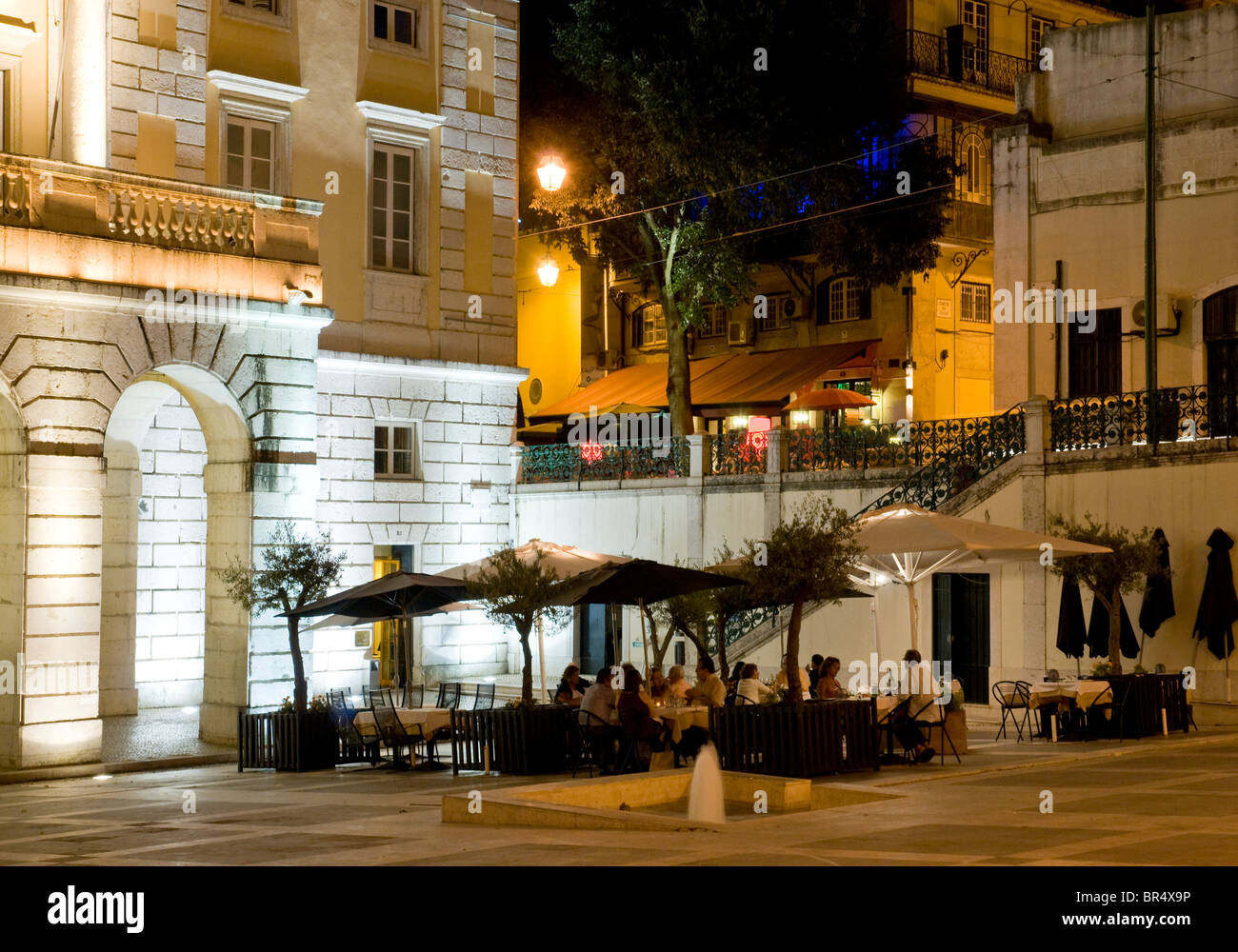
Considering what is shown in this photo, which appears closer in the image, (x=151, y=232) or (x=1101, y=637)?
(x=151, y=232)

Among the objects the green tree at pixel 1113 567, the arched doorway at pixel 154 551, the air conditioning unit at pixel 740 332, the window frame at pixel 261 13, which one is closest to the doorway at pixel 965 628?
the green tree at pixel 1113 567

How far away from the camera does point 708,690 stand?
1916 centimetres

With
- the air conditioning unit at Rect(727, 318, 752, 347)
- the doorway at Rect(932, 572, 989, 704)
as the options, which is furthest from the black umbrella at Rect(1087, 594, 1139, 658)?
the air conditioning unit at Rect(727, 318, 752, 347)

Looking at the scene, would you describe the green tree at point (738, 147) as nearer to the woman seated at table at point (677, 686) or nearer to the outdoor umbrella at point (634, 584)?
the woman seated at table at point (677, 686)

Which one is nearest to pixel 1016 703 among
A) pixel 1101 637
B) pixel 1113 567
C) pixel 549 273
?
pixel 1101 637

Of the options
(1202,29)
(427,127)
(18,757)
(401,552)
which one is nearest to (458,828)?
(18,757)

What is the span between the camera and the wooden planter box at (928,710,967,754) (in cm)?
1906

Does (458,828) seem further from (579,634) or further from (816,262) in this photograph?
(816,262)

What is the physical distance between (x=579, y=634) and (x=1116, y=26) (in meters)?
15.7

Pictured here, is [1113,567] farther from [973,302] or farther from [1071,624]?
[973,302]

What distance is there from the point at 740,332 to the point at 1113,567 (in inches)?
900

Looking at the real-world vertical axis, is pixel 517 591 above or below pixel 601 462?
below

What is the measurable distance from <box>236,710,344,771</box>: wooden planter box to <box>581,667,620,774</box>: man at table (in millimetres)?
3679

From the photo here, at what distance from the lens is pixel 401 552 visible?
29.8 m
